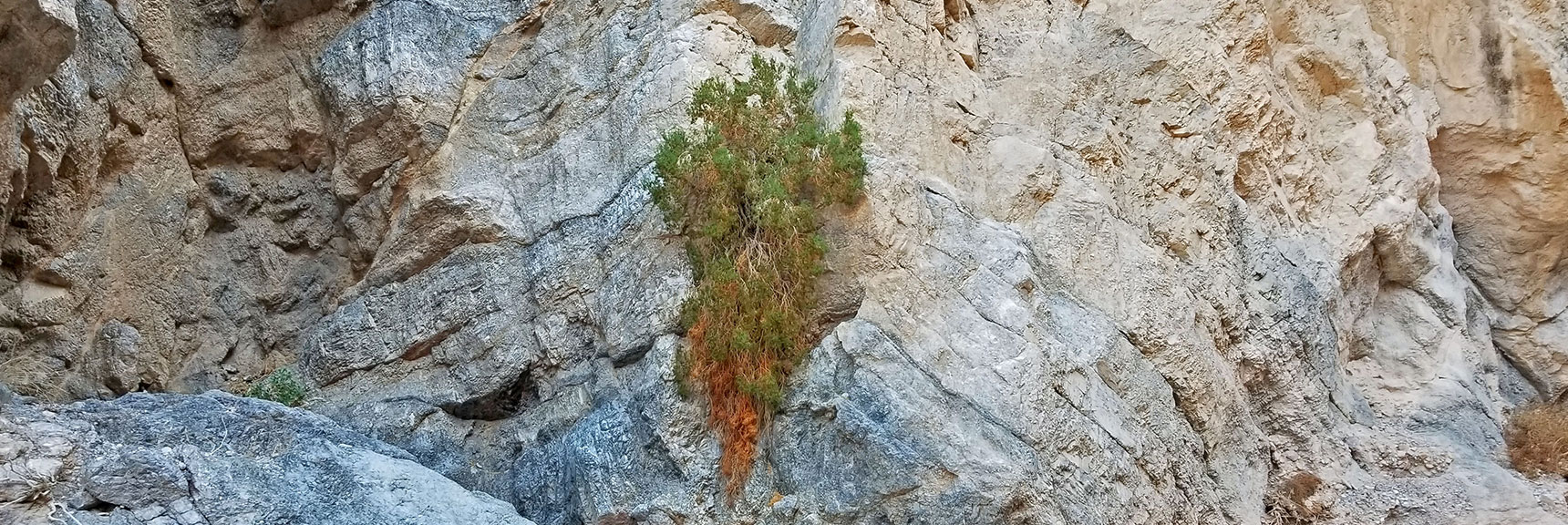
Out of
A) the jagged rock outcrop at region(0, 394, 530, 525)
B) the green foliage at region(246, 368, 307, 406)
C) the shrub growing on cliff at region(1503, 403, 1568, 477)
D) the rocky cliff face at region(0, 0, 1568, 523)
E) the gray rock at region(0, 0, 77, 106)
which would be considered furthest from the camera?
the shrub growing on cliff at region(1503, 403, 1568, 477)

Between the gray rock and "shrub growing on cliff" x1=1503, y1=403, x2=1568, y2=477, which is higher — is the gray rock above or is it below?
above

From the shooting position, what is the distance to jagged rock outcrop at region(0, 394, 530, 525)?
194 inches

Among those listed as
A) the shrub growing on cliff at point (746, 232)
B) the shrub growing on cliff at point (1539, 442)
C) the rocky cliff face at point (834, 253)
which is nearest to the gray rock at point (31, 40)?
the rocky cliff face at point (834, 253)

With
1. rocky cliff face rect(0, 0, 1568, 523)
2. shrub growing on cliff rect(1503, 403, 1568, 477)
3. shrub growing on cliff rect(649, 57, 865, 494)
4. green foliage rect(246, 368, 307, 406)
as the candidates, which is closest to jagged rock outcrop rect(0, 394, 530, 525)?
rocky cliff face rect(0, 0, 1568, 523)

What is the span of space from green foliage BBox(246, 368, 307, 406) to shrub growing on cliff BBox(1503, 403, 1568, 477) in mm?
9171

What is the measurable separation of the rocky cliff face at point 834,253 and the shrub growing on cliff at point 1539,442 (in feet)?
0.78

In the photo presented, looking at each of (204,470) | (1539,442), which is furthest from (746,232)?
(1539,442)

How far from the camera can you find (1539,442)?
865cm

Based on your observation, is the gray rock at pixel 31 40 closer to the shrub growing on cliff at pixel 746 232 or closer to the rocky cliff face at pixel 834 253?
the rocky cliff face at pixel 834 253

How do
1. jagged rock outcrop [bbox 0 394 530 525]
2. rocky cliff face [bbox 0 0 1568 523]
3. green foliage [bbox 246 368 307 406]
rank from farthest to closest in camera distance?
1. green foliage [bbox 246 368 307 406]
2. rocky cliff face [bbox 0 0 1568 523]
3. jagged rock outcrop [bbox 0 394 530 525]

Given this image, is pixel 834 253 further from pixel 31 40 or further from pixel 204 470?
pixel 31 40

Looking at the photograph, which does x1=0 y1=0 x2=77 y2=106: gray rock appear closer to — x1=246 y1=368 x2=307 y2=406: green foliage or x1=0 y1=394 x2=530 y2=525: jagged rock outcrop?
x1=0 y1=394 x2=530 y2=525: jagged rock outcrop

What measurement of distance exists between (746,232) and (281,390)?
3779 mm

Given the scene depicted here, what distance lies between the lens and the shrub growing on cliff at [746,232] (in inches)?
258
